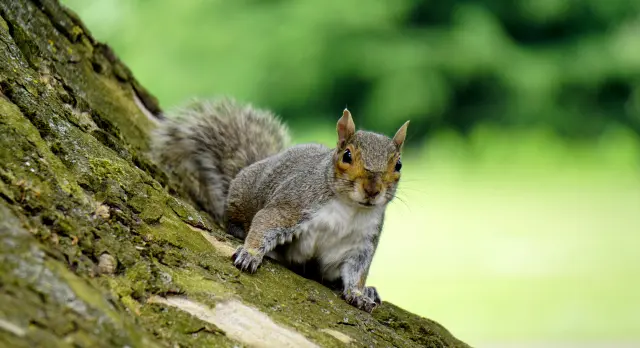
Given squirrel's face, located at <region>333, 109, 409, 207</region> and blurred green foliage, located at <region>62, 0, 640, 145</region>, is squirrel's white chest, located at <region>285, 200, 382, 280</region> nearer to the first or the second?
squirrel's face, located at <region>333, 109, 409, 207</region>

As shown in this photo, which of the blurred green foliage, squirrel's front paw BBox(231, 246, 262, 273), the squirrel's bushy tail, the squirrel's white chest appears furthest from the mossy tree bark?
the blurred green foliage

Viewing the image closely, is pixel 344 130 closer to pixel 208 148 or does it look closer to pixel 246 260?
pixel 246 260

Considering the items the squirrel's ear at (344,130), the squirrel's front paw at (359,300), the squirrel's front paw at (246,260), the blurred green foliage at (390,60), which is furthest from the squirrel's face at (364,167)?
the blurred green foliage at (390,60)

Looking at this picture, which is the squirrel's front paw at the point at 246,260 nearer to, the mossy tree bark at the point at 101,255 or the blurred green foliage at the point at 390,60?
the mossy tree bark at the point at 101,255

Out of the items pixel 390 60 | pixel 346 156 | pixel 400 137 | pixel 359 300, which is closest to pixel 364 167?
pixel 346 156

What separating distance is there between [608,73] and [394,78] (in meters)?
2.02

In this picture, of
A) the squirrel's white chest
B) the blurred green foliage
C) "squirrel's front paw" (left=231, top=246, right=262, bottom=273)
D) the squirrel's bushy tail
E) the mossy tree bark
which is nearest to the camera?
the mossy tree bark

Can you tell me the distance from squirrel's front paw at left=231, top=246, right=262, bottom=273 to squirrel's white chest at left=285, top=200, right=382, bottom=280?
256mm

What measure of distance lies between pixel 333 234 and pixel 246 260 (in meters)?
0.35

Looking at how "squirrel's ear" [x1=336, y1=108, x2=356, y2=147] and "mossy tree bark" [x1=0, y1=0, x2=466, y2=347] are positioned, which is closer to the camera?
"mossy tree bark" [x1=0, y1=0, x2=466, y2=347]

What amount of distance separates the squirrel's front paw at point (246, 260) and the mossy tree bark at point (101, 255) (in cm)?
2

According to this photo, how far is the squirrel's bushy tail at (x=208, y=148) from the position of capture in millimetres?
2529

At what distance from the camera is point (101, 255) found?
1.35 meters

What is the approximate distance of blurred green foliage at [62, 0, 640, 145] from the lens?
7188 millimetres
